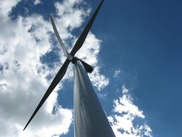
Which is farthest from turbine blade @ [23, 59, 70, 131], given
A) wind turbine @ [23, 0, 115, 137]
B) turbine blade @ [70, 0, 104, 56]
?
wind turbine @ [23, 0, 115, 137]

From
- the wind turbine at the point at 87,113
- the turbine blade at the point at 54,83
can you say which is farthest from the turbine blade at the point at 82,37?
the wind turbine at the point at 87,113

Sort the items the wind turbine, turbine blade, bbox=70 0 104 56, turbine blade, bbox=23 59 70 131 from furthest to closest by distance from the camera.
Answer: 1. turbine blade, bbox=70 0 104 56
2. turbine blade, bbox=23 59 70 131
3. the wind turbine

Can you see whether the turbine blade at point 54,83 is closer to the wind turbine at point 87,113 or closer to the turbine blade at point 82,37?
the turbine blade at point 82,37

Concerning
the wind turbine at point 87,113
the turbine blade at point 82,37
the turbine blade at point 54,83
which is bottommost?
the wind turbine at point 87,113

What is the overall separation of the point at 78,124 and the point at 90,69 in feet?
59.2

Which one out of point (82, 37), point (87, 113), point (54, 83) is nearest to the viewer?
point (87, 113)

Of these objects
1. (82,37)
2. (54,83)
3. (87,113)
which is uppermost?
(82,37)

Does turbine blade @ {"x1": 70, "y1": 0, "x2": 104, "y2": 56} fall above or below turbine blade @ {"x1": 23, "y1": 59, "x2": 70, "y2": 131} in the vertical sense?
above

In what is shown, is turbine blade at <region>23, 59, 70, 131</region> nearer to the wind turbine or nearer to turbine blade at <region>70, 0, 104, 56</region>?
turbine blade at <region>70, 0, 104, 56</region>

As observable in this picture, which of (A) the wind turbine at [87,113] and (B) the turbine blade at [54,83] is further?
(B) the turbine blade at [54,83]

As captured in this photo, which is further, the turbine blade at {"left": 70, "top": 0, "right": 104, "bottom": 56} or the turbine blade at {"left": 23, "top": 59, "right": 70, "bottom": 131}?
the turbine blade at {"left": 70, "top": 0, "right": 104, "bottom": 56}

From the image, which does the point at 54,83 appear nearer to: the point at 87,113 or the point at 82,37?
the point at 82,37

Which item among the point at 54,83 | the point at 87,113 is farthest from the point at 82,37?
the point at 87,113

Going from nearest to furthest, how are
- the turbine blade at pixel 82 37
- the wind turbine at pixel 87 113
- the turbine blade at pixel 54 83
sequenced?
the wind turbine at pixel 87 113
the turbine blade at pixel 54 83
the turbine blade at pixel 82 37
